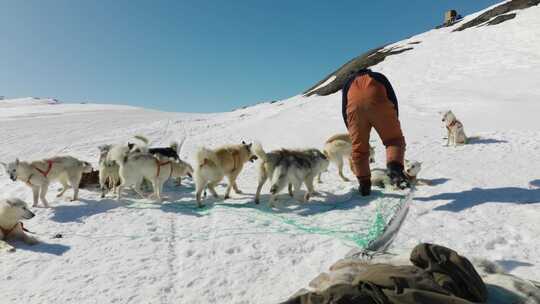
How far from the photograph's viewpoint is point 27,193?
27.5ft

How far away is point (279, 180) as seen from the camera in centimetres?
679

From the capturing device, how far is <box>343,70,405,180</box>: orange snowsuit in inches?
267

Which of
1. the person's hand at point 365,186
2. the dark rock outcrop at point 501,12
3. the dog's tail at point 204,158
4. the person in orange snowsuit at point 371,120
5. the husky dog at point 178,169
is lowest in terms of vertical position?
the person's hand at point 365,186

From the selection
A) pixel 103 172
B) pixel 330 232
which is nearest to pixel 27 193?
pixel 103 172

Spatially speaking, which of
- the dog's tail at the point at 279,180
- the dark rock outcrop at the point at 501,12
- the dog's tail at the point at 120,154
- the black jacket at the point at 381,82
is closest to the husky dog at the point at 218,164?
the dog's tail at the point at 279,180

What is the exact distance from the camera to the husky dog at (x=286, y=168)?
6.82 meters

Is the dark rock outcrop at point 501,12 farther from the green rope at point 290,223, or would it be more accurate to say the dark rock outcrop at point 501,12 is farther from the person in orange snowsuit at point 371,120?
the green rope at point 290,223

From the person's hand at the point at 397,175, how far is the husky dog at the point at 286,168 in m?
1.35

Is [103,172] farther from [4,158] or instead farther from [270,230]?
[4,158]

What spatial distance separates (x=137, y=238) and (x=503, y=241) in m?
4.69

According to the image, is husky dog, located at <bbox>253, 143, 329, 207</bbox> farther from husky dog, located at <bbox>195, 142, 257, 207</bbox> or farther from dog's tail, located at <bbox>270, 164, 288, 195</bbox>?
husky dog, located at <bbox>195, 142, 257, 207</bbox>

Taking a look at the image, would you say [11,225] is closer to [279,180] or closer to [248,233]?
[248,233]

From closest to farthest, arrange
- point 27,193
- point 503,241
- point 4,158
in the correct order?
point 503,241 < point 27,193 < point 4,158

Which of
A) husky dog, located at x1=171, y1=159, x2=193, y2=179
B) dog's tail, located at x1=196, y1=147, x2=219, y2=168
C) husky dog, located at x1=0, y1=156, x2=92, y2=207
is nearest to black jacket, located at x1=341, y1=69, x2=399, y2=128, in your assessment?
dog's tail, located at x1=196, y1=147, x2=219, y2=168
